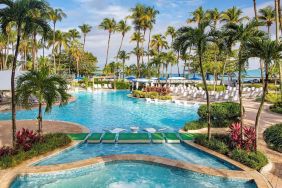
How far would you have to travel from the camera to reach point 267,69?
9.55m

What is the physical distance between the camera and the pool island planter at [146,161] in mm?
8656

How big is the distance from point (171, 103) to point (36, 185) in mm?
20299

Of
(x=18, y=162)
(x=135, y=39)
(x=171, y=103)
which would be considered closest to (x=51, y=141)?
(x=18, y=162)

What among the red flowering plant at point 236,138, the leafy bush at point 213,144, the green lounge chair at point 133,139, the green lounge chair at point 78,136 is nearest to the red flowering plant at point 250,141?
the red flowering plant at point 236,138

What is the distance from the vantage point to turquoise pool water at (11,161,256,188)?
878 cm

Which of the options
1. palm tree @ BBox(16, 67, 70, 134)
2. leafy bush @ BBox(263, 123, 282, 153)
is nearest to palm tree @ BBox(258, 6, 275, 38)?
leafy bush @ BBox(263, 123, 282, 153)

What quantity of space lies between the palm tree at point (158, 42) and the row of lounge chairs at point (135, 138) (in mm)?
44213

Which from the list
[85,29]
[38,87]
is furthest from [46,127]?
[85,29]

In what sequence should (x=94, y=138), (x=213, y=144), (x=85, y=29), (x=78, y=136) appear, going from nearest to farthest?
1. (x=213, y=144)
2. (x=94, y=138)
3. (x=78, y=136)
4. (x=85, y=29)

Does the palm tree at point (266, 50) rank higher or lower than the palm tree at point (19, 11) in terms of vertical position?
lower

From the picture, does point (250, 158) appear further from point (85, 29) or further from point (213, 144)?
point (85, 29)

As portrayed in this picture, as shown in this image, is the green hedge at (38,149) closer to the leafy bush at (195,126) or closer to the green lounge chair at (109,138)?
the green lounge chair at (109,138)

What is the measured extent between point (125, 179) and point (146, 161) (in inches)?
56.0

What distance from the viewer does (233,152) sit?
10562 millimetres
